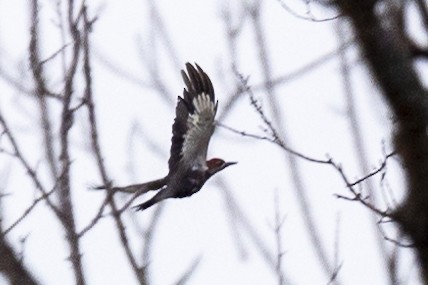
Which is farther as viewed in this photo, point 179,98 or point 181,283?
point 179,98

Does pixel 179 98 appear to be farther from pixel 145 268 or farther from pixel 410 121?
pixel 410 121

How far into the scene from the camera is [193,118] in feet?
10.4

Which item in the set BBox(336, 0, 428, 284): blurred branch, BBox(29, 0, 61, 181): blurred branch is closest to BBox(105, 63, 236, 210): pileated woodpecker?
BBox(29, 0, 61, 181): blurred branch

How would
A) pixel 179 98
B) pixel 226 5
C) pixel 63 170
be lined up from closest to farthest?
1. pixel 63 170
2. pixel 179 98
3. pixel 226 5

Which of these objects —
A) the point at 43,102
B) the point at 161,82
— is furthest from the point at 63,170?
the point at 161,82

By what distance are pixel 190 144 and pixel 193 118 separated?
12 cm

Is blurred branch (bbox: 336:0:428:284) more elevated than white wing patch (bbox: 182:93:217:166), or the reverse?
white wing patch (bbox: 182:93:217:166)

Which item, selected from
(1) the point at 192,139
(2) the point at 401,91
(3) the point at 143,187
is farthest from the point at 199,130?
(2) the point at 401,91

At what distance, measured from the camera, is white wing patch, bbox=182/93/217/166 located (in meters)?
3.05

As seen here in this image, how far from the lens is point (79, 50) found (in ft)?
7.82

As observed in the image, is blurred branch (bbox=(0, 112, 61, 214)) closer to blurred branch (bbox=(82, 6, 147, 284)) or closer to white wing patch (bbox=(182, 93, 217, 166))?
blurred branch (bbox=(82, 6, 147, 284))

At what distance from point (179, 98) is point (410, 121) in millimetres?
1806

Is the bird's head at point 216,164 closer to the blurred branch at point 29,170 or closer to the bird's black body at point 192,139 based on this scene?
the bird's black body at point 192,139

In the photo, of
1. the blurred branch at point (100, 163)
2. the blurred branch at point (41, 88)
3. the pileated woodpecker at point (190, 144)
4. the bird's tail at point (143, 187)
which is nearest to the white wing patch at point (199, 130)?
the pileated woodpecker at point (190, 144)
